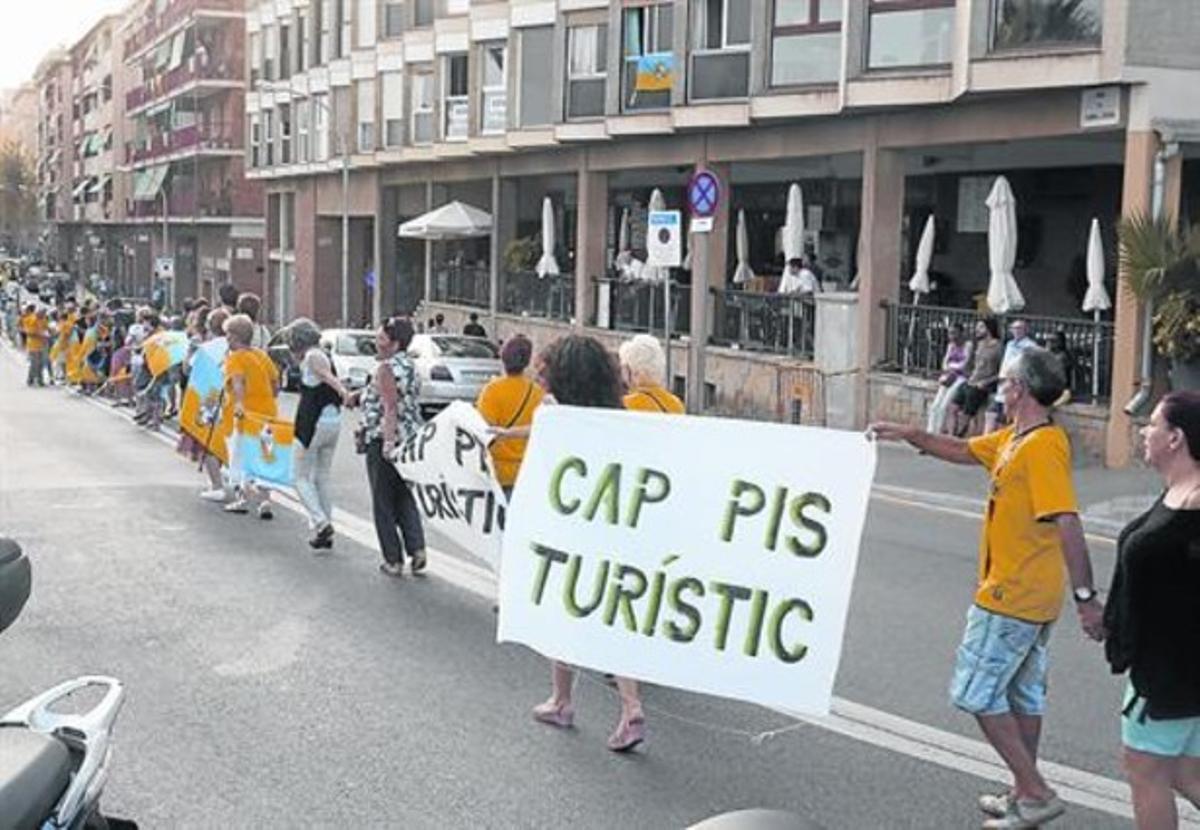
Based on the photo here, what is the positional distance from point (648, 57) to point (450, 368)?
7379 millimetres

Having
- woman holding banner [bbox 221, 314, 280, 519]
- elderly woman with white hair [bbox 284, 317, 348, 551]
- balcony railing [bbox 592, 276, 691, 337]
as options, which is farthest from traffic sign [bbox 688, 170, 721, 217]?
elderly woman with white hair [bbox 284, 317, 348, 551]

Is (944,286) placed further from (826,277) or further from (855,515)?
(855,515)

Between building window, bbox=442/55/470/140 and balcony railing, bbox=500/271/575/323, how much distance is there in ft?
13.8

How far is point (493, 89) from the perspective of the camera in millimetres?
35344

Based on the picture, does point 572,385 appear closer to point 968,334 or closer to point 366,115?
point 968,334

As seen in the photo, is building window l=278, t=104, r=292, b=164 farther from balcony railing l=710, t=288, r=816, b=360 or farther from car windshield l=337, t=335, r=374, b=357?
balcony railing l=710, t=288, r=816, b=360

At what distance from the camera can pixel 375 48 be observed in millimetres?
43188

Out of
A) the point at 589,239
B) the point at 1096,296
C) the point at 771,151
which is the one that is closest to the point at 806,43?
the point at 771,151

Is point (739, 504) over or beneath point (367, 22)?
beneath

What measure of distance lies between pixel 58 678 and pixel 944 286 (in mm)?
22050

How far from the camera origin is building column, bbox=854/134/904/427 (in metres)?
22.3

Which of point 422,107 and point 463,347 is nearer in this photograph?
point 463,347

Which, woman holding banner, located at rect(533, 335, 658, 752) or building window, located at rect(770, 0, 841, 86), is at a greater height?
building window, located at rect(770, 0, 841, 86)

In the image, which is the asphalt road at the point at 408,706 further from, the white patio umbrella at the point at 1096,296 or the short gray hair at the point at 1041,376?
the white patio umbrella at the point at 1096,296
